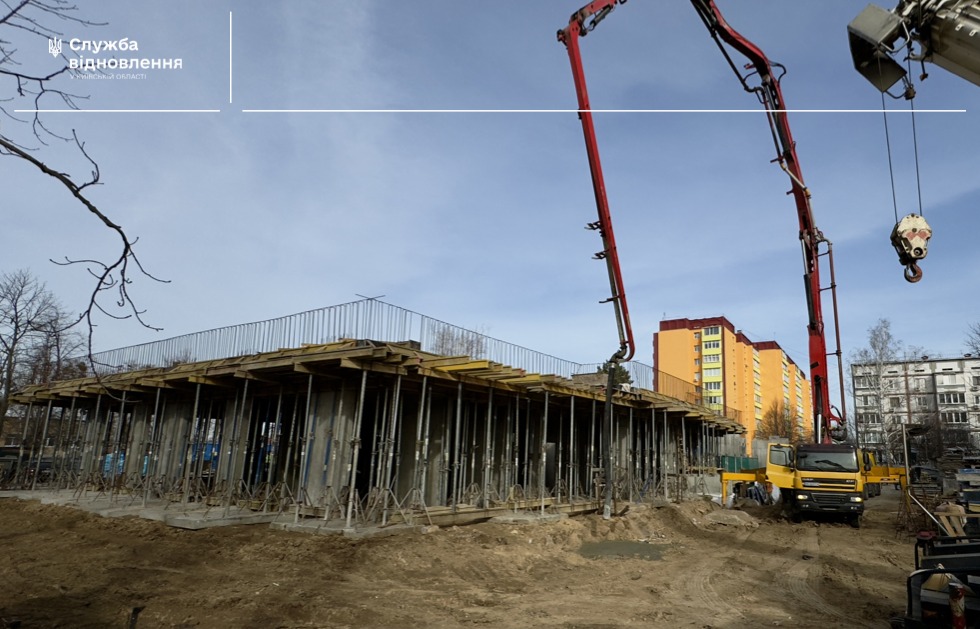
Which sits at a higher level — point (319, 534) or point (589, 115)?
point (589, 115)

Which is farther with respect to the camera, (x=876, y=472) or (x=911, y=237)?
(x=876, y=472)

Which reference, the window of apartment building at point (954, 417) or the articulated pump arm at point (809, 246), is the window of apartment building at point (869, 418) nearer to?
the window of apartment building at point (954, 417)

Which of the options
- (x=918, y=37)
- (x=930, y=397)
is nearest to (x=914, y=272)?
(x=918, y=37)

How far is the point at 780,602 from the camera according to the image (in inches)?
369

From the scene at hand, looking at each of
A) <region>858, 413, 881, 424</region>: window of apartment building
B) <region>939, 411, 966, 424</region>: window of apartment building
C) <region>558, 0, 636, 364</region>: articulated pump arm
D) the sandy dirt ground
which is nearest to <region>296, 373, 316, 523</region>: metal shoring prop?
the sandy dirt ground

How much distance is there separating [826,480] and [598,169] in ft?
39.3

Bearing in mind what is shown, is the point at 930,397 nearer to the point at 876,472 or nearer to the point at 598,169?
the point at 876,472

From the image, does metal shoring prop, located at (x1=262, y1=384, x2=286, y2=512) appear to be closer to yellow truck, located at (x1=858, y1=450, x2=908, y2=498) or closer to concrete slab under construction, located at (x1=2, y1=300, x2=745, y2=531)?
concrete slab under construction, located at (x1=2, y1=300, x2=745, y2=531)

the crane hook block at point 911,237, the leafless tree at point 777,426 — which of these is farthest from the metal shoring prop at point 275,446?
the leafless tree at point 777,426

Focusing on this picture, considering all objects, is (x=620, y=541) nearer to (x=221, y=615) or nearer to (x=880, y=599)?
(x=880, y=599)

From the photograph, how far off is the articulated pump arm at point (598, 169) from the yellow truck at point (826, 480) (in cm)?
694

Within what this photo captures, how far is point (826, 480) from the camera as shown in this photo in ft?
63.3

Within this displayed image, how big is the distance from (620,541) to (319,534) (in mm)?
7472

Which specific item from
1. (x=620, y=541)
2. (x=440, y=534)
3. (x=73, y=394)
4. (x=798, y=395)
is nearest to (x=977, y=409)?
(x=798, y=395)
